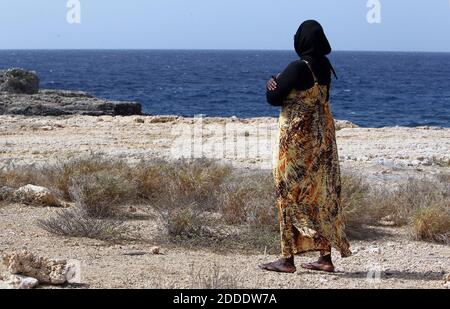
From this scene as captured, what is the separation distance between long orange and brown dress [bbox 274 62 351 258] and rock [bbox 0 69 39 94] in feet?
68.0

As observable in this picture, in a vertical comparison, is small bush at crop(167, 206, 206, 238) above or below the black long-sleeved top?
below

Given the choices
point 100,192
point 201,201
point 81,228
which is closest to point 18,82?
point 201,201

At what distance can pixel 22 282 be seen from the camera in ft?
16.8

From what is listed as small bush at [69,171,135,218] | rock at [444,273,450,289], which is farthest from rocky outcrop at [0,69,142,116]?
rock at [444,273,450,289]

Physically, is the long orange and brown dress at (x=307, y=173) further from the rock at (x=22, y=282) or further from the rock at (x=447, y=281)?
the rock at (x=22, y=282)

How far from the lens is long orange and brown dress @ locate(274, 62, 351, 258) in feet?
19.1

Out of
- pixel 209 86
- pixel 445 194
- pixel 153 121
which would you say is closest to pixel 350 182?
pixel 445 194

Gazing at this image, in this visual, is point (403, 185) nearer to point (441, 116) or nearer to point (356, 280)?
point (356, 280)

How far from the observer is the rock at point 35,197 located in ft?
27.9

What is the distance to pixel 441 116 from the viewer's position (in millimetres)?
36531

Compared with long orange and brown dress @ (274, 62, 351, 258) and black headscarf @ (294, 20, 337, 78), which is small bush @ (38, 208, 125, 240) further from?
black headscarf @ (294, 20, 337, 78)

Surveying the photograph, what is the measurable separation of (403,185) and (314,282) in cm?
376

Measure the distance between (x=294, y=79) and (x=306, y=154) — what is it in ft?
A: 1.84

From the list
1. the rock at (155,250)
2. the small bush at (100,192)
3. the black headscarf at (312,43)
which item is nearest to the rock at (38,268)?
the rock at (155,250)
